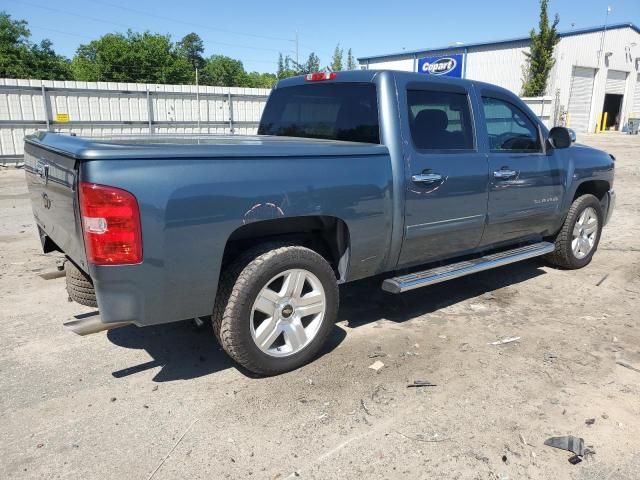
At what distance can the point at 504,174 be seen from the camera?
4441mm

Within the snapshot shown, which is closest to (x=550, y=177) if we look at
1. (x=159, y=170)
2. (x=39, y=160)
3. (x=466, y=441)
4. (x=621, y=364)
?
(x=621, y=364)

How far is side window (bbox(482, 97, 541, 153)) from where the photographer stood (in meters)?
4.54

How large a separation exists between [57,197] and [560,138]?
435 cm

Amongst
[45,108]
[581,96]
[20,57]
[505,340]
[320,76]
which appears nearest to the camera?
[505,340]

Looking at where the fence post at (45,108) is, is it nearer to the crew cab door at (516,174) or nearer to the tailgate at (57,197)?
the tailgate at (57,197)

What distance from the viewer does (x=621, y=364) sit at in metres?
3.66

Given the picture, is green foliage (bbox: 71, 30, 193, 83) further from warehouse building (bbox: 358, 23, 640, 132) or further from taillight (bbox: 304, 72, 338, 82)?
taillight (bbox: 304, 72, 338, 82)

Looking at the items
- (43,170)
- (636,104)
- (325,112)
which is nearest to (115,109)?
(325,112)

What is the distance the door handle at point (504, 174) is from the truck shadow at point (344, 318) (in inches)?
48.0

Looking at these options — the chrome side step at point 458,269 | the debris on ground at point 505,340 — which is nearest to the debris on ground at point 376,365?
the chrome side step at point 458,269

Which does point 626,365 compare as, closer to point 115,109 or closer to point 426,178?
point 426,178

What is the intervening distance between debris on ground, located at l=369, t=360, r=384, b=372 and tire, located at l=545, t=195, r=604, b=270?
9.94 ft

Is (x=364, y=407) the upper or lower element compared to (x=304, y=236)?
lower

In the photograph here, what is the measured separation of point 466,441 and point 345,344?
4.31ft
